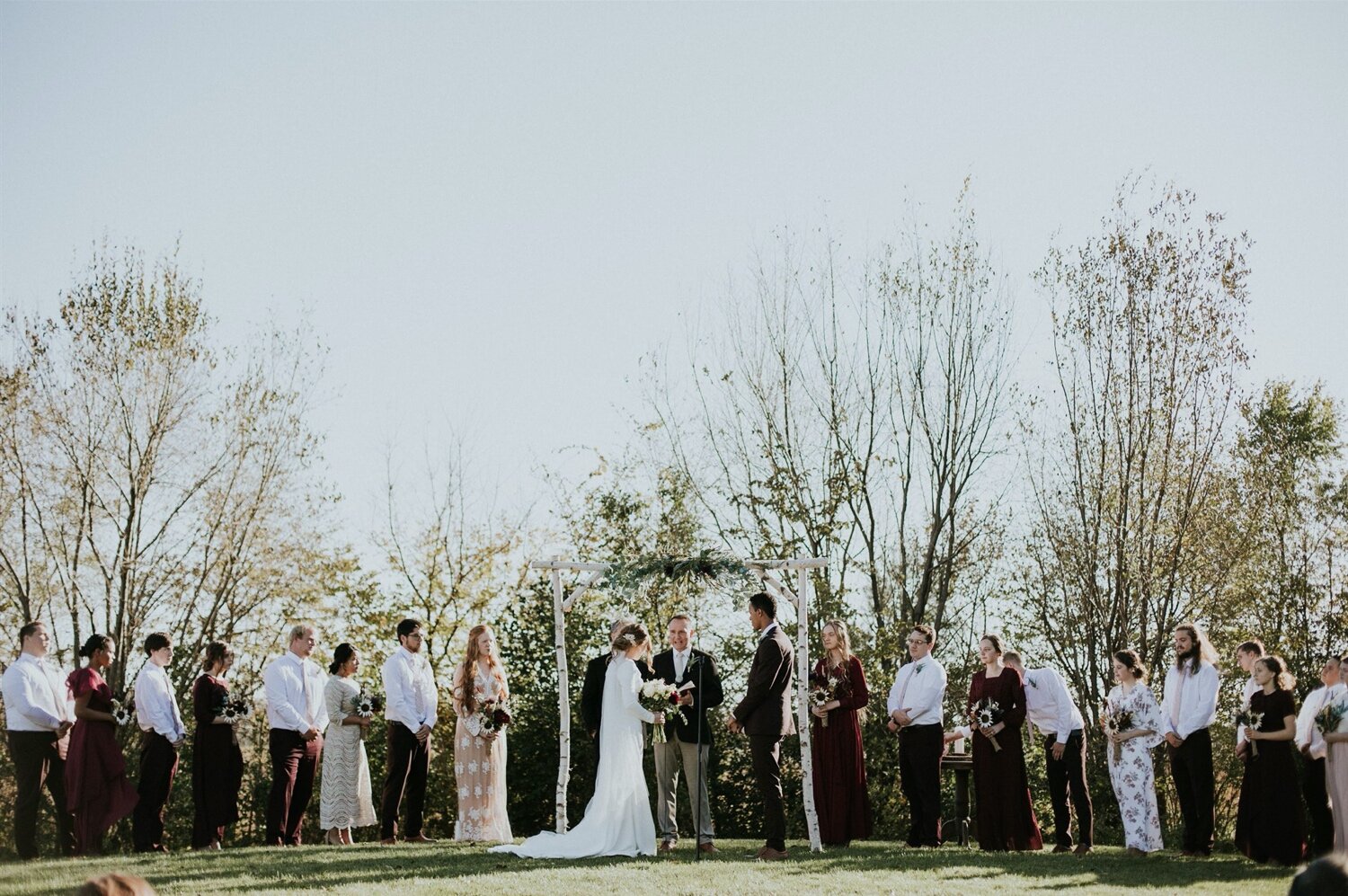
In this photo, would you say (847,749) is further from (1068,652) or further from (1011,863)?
(1068,652)

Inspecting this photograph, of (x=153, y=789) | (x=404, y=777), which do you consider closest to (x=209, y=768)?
(x=153, y=789)

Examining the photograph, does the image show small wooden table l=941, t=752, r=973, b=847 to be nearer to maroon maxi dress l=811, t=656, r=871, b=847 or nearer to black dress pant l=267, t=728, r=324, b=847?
maroon maxi dress l=811, t=656, r=871, b=847

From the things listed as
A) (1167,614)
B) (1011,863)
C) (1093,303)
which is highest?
(1093,303)

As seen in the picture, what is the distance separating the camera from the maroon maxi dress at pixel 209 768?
11.3 meters

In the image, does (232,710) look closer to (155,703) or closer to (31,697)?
(155,703)

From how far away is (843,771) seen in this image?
1192 cm

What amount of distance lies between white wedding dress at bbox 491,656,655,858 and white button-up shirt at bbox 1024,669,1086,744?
3851 mm

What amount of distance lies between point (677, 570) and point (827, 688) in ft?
7.26

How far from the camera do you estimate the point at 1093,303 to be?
1830cm

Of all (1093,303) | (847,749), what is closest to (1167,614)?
(1093,303)

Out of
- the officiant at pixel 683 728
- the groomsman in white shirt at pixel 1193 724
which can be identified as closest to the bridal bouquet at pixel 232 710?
the officiant at pixel 683 728

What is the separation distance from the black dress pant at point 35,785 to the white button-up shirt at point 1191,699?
9673 mm

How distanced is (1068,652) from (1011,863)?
9.51m

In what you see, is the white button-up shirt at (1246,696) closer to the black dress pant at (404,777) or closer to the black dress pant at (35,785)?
the black dress pant at (404,777)
